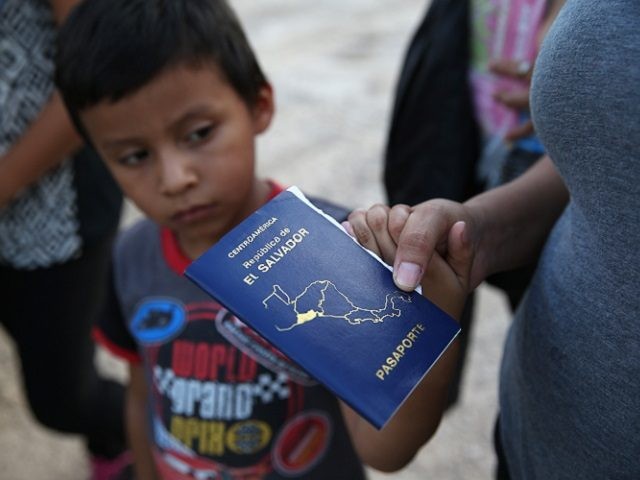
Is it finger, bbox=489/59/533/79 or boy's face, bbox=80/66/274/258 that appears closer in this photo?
boy's face, bbox=80/66/274/258

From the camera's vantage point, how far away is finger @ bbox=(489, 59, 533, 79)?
55.4 inches

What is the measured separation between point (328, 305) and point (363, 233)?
0.12m

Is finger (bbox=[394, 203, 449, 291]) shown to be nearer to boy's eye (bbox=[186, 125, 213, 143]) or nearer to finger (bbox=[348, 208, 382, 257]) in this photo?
finger (bbox=[348, 208, 382, 257])

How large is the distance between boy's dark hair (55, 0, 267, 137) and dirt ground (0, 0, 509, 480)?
4.67 feet

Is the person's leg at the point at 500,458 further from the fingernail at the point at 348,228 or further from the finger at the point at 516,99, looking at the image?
the finger at the point at 516,99

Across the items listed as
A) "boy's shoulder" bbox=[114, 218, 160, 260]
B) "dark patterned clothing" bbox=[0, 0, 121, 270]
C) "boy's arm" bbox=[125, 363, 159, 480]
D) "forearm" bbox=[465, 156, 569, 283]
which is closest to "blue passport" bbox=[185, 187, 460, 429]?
"forearm" bbox=[465, 156, 569, 283]

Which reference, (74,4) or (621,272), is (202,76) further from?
(621,272)

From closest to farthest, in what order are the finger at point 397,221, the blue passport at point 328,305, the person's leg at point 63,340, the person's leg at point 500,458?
the blue passport at point 328,305 → the finger at point 397,221 → the person's leg at point 500,458 → the person's leg at point 63,340

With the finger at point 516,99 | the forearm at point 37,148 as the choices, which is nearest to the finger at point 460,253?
the finger at point 516,99

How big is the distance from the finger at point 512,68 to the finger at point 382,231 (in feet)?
2.56

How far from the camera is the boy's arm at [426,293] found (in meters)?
0.76

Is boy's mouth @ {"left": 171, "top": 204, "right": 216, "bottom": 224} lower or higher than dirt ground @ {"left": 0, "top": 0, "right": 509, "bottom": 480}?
higher

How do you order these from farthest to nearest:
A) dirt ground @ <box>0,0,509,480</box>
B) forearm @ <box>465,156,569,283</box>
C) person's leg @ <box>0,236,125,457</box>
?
dirt ground @ <box>0,0,509,480</box>, person's leg @ <box>0,236,125,457</box>, forearm @ <box>465,156,569,283</box>

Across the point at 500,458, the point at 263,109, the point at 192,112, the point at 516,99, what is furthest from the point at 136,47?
the point at 500,458
